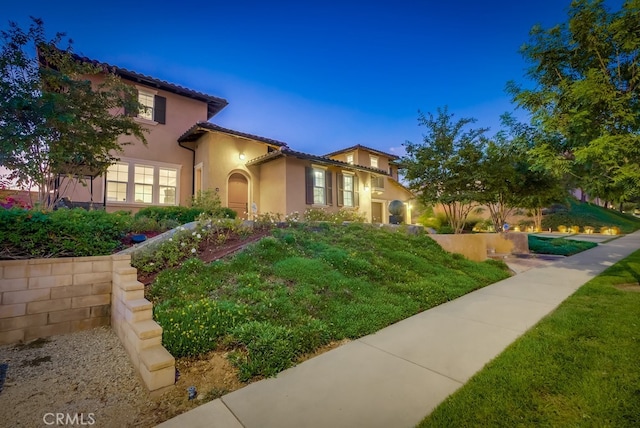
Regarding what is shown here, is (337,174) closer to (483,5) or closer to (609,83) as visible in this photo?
(483,5)

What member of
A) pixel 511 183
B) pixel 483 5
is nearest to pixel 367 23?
pixel 483 5

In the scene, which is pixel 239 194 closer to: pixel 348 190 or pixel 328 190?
pixel 328 190

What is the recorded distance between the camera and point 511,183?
1017cm

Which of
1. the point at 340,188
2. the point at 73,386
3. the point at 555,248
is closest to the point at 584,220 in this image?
the point at 555,248

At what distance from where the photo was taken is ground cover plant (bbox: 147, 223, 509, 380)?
2869mm

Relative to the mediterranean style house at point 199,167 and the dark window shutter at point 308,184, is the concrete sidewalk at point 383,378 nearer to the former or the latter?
the mediterranean style house at point 199,167

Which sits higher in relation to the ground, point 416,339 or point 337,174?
point 337,174

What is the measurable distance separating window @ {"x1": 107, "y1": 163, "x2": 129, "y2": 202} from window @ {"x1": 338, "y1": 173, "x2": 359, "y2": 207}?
920cm

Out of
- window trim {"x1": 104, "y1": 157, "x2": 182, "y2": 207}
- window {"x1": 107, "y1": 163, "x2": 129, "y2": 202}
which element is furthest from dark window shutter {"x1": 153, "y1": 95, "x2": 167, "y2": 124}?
window {"x1": 107, "y1": 163, "x2": 129, "y2": 202}

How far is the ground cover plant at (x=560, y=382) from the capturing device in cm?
190

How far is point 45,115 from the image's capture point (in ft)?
16.7

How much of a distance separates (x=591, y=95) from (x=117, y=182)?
42.5 ft

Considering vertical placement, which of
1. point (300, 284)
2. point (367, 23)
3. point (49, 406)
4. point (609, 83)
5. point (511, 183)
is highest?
point (367, 23)

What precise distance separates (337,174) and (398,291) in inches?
396
